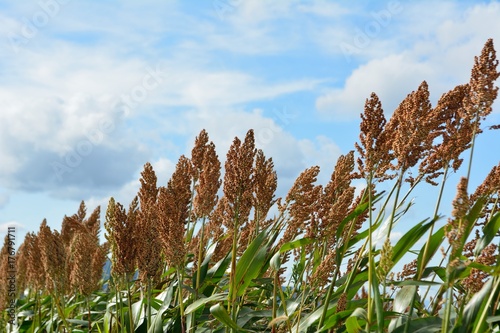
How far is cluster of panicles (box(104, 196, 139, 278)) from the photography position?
10.6 ft

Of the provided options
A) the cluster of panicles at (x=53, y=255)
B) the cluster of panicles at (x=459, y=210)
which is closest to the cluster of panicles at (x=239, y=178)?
the cluster of panicles at (x=459, y=210)

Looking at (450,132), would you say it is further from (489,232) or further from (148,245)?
(148,245)

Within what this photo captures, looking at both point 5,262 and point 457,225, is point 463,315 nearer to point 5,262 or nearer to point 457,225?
point 457,225

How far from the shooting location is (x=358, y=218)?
136 inches

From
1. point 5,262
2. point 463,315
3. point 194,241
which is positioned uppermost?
point 5,262

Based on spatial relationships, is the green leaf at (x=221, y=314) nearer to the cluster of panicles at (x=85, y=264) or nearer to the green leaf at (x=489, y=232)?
the green leaf at (x=489, y=232)

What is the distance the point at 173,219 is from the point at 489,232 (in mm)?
1550

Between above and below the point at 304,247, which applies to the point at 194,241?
above

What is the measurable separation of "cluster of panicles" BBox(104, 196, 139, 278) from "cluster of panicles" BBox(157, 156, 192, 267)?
0.15 meters

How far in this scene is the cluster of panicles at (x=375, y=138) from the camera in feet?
9.88

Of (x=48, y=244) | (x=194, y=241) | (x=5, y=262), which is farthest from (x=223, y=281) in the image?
(x=5, y=262)

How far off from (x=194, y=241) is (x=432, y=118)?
2307 mm
